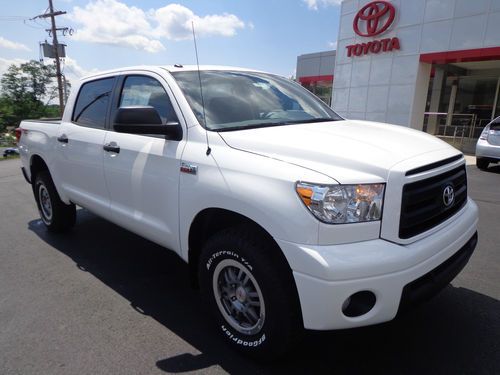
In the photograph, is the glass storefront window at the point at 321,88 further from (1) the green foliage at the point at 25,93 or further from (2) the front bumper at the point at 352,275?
(1) the green foliage at the point at 25,93

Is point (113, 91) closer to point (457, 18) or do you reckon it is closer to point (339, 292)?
point (339, 292)

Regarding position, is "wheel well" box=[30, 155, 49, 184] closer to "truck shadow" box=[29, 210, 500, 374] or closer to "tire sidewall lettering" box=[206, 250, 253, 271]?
"truck shadow" box=[29, 210, 500, 374]

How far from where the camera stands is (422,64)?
1661 cm

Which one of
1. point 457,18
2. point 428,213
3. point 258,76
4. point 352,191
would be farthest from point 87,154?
point 457,18

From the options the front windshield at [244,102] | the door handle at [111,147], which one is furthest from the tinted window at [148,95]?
the door handle at [111,147]

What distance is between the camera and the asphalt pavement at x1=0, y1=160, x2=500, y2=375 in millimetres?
2504

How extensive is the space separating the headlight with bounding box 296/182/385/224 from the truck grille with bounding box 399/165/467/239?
16 centimetres

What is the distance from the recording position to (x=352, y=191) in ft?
6.77

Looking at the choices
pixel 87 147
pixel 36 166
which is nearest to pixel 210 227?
pixel 87 147

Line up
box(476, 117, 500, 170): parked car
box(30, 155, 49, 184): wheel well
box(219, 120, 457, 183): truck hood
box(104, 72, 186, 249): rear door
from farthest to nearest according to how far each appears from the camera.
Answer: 1. box(476, 117, 500, 170): parked car
2. box(30, 155, 49, 184): wheel well
3. box(104, 72, 186, 249): rear door
4. box(219, 120, 457, 183): truck hood

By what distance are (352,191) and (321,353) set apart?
123 cm

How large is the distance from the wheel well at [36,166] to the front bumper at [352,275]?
403cm

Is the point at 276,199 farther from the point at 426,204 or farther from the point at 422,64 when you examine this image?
the point at 422,64

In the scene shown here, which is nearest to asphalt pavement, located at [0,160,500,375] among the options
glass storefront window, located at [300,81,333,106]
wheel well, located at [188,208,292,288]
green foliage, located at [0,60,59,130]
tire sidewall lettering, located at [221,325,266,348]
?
tire sidewall lettering, located at [221,325,266,348]
